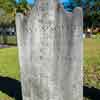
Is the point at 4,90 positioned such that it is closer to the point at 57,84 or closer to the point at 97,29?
the point at 57,84

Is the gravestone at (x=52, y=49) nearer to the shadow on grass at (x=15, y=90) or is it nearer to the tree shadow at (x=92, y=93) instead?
the tree shadow at (x=92, y=93)

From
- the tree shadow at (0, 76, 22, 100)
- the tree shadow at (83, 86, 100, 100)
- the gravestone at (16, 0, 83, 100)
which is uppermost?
the gravestone at (16, 0, 83, 100)

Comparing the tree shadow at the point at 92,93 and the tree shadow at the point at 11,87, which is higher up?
the tree shadow at the point at 92,93

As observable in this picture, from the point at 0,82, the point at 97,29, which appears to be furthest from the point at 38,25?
the point at 97,29

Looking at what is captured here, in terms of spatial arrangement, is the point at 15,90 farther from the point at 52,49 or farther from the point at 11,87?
the point at 52,49

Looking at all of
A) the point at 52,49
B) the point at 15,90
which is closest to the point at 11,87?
the point at 15,90

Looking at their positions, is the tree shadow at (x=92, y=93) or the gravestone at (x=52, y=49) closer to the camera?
the gravestone at (x=52, y=49)

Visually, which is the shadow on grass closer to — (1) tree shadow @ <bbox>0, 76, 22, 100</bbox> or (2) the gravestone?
(1) tree shadow @ <bbox>0, 76, 22, 100</bbox>

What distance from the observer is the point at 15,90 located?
883 centimetres

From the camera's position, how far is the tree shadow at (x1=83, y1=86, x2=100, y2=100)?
297 inches

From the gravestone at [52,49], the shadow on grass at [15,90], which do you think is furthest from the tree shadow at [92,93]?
the gravestone at [52,49]

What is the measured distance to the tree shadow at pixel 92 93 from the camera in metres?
7.55

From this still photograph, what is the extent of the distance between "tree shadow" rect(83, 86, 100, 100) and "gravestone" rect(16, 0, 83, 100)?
60.1 inches

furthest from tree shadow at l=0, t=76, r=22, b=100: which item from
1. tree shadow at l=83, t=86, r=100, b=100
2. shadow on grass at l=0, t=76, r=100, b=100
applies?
tree shadow at l=83, t=86, r=100, b=100
